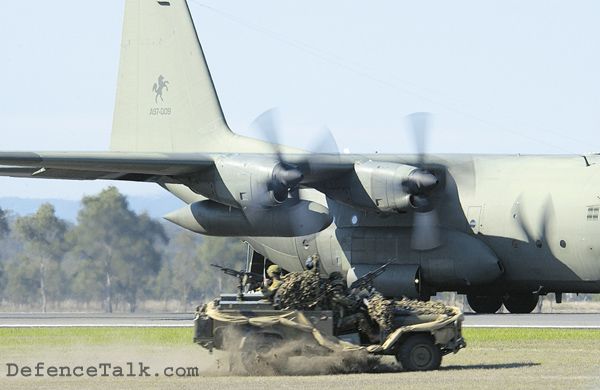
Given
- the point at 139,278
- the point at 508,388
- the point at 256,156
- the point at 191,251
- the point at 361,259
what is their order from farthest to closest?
the point at 191,251
the point at 139,278
the point at 361,259
the point at 256,156
the point at 508,388

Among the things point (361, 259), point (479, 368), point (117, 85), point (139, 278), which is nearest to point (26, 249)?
point (139, 278)

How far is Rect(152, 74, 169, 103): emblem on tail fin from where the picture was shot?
37.3 meters

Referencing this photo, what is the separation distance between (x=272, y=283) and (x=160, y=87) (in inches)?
743

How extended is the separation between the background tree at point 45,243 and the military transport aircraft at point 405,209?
28576mm

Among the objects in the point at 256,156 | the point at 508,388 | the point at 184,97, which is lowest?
the point at 508,388

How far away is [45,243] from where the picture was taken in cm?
6550

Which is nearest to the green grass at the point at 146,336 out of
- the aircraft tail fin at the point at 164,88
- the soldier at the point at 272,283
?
the soldier at the point at 272,283

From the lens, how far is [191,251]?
79.5m

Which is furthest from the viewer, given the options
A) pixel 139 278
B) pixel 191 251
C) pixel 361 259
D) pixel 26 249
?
pixel 191 251

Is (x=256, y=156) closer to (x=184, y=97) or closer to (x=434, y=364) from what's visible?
(x=184, y=97)

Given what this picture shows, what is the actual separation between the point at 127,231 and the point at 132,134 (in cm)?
1805

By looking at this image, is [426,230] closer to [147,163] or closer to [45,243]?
[147,163]

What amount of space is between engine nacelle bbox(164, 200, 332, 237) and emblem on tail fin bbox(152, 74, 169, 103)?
5.73 meters

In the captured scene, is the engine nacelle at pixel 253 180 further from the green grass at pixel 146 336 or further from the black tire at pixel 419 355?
the black tire at pixel 419 355
